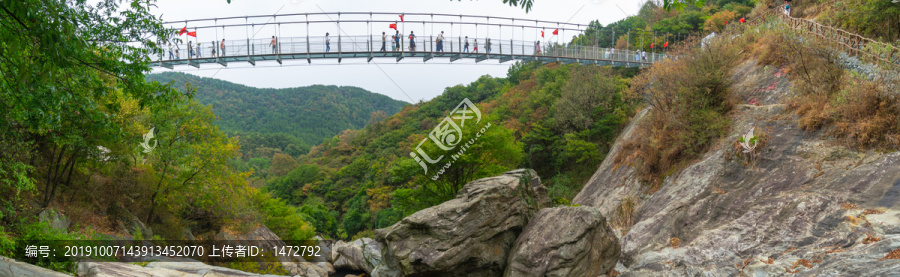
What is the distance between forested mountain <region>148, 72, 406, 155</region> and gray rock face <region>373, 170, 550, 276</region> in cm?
7229

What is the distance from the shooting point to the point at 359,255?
87.4 feet

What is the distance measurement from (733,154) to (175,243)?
1900cm

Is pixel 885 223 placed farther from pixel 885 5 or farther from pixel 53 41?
pixel 53 41

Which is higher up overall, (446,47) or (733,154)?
(446,47)

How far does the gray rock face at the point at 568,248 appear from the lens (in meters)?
10.8

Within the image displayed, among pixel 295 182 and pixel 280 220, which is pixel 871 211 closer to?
pixel 280 220

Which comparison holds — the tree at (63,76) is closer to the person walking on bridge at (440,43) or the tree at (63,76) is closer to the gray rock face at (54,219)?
the gray rock face at (54,219)

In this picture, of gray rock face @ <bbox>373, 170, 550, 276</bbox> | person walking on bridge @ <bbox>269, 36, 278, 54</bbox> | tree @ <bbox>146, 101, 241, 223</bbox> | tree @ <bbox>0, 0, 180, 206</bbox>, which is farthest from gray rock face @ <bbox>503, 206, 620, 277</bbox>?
person walking on bridge @ <bbox>269, 36, 278, 54</bbox>

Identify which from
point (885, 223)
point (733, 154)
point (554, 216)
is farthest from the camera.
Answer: point (733, 154)

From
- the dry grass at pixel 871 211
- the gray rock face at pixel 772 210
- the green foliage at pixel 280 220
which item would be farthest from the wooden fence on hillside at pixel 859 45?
the green foliage at pixel 280 220

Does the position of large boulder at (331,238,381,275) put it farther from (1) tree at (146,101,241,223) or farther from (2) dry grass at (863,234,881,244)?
(2) dry grass at (863,234,881,244)

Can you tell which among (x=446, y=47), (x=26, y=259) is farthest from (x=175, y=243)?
(x=446, y=47)

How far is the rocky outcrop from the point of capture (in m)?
7.93

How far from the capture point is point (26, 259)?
9766 millimetres
